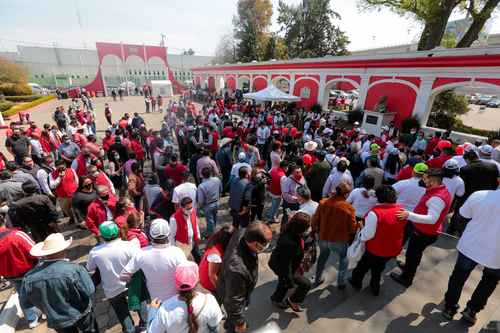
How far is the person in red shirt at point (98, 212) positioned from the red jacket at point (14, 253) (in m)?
0.75

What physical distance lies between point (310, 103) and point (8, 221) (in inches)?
663

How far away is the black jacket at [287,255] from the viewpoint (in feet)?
8.33

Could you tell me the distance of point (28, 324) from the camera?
3.16m

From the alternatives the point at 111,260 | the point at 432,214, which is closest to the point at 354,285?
the point at 432,214

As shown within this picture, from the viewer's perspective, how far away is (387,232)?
2752 mm

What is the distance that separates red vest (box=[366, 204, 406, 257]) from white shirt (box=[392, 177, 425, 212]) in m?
1.01

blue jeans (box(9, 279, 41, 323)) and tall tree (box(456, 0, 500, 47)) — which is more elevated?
tall tree (box(456, 0, 500, 47))

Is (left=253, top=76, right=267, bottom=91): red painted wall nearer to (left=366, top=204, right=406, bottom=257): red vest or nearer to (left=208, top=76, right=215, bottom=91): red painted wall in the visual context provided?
(left=208, top=76, right=215, bottom=91): red painted wall

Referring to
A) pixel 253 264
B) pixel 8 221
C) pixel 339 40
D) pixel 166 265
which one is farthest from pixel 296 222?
pixel 339 40

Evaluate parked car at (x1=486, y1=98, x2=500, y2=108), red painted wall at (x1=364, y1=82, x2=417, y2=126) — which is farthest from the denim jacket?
parked car at (x1=486, y1=98, x2=500, y2=108)

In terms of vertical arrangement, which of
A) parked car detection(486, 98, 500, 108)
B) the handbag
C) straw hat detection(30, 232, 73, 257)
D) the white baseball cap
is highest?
parked car detection(486, 98, 500, 108)

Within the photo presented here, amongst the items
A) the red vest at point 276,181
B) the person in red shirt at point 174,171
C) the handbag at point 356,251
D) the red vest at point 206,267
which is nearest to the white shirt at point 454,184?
the handbag at point 356,251

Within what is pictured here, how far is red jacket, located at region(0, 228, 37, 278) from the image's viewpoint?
8.88ft

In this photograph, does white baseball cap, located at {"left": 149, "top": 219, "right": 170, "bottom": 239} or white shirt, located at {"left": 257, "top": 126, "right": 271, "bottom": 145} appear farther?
white shirt, located at {"left": 257, "top": 126, "right": 271, "bottom": 145}
